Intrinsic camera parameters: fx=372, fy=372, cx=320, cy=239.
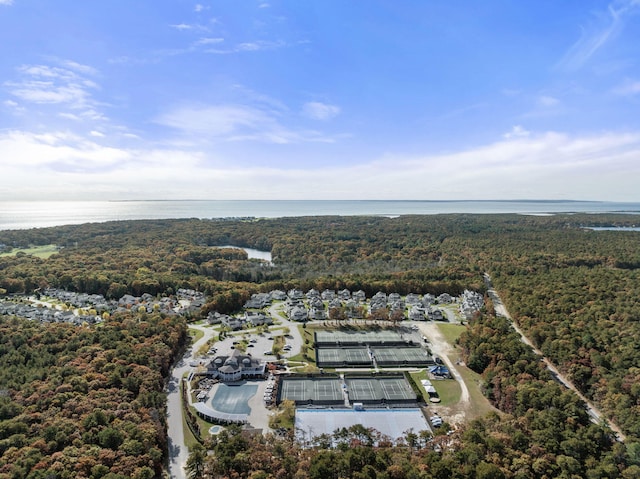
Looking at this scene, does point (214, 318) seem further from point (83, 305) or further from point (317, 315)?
point (83, 305)

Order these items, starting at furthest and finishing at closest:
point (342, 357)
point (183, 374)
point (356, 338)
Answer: point (356, 338) < point (342, 357) < point (183, 374)

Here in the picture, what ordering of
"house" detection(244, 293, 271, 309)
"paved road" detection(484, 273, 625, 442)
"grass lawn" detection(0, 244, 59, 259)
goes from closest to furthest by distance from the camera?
1. "paved road" detection(484, 273, 625, 442)
2. "house" detection(244, 293, 271, 309)
3. "grass lawn" detection(0, 244, 59, 259)

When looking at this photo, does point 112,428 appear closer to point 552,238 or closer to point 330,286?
point 330,286

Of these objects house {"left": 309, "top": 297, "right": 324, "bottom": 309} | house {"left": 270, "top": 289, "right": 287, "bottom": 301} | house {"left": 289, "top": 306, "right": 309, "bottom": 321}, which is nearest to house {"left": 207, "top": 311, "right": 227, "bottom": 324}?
house {"left": 289, "top": 306, "right": 309, "bottom": 321}

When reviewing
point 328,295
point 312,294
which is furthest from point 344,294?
point 312,294

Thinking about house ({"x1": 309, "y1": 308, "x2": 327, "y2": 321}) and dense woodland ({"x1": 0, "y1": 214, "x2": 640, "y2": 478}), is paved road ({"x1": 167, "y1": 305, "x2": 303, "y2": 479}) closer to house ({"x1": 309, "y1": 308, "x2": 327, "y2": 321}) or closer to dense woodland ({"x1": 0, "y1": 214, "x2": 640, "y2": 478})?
house ({"x1": 309, "y1": 308, "x2": 327, "y2": 321})

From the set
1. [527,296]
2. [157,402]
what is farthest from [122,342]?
[527,296]

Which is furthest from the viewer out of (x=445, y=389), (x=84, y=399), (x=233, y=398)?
(x=445, y=389)
